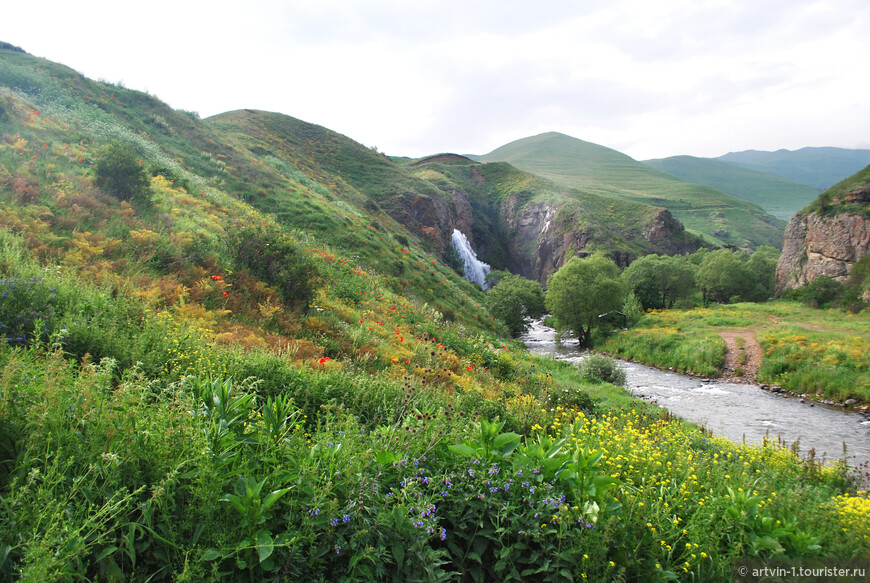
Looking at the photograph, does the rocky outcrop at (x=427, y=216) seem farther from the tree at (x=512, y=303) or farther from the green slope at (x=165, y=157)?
the green slope at (x=165, y=157)

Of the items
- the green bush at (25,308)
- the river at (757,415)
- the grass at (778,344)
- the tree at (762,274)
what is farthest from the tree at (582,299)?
the green bush at (25,308)

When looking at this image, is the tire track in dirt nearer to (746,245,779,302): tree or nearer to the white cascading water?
(746,245,779,302): tree

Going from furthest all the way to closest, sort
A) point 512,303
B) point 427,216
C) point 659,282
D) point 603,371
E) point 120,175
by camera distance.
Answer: point 427,216
point 659,282
point 512,303
point 603,371
point 120,175

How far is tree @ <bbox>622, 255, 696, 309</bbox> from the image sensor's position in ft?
158

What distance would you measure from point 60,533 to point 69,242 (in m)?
7.75

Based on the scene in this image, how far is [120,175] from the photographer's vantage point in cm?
1096

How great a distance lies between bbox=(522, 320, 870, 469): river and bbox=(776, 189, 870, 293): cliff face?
3339cm

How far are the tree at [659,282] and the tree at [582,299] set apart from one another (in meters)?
12.0

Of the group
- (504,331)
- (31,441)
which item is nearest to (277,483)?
(31,441)

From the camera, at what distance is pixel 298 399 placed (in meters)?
4.95

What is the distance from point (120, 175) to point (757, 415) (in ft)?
→ 77.9

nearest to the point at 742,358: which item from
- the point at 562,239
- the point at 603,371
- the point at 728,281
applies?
the point at 603,371

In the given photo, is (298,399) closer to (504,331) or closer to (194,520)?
(194,520)

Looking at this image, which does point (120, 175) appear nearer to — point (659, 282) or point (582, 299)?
point (582, 299)
